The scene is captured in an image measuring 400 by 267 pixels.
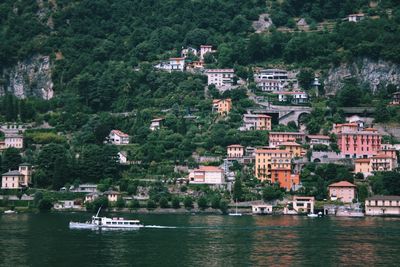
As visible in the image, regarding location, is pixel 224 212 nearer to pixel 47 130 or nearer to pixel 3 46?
pixel 47 130

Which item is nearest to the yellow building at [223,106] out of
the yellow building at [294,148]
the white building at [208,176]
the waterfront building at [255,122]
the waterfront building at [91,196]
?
the waterfront building at [255,122]

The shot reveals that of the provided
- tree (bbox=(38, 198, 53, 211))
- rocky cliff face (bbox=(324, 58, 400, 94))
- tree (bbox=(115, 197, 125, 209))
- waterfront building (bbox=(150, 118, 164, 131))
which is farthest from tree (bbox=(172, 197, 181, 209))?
rocky cliff face (bbox=(324, 58, 400, 94))

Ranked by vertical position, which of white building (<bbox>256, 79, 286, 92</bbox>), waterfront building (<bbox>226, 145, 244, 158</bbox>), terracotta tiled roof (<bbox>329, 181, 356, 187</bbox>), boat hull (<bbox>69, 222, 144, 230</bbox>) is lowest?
boat hull (<bbox>69, 222, 144, 230</bbox>)

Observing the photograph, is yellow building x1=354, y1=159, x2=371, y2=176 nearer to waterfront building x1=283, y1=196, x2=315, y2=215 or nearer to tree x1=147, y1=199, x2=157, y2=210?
waterfront building x1=283, y1=196, x2=315, y2=215

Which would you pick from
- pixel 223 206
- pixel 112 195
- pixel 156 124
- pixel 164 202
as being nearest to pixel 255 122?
pixel 156 124

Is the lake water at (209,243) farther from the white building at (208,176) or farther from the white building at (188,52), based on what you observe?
the white building at (188,52)

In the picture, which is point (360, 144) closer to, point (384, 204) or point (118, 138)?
point (384, 204)
